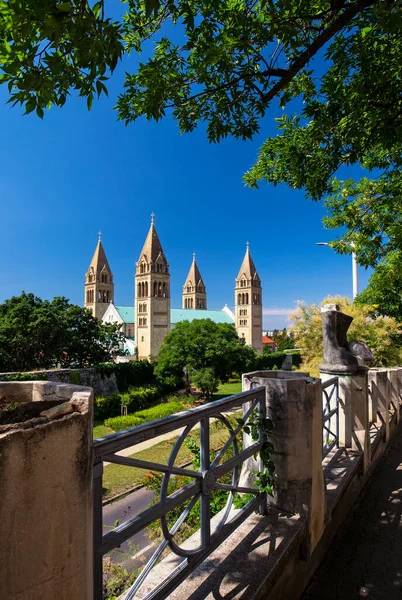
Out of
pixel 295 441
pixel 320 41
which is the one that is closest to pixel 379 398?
pixel 295 441

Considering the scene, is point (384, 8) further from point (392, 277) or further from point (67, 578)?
point (392, 277)

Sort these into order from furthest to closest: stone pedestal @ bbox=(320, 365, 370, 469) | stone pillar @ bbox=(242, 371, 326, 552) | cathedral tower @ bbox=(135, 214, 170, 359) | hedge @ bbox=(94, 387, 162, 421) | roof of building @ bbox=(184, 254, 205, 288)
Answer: roof of building @ bbox=(184, 254, 205, 288) < cathedral tower @ bbox=(135, 214, 170, 359) < hedge @ bbox=(94, 387, 162, 421) < stone pedestal @ bbox=(320, 365, 370, 469) < stone pillar @ bbox=(242, 371, 326, 552)

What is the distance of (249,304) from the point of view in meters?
82.7

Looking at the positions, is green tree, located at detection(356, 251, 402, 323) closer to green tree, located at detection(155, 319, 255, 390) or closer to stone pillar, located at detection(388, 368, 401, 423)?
stone pillar, located at detection(388, 368, 401, 423)

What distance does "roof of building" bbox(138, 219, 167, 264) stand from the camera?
6625 cm

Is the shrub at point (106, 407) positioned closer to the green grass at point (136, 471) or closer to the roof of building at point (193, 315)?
the green grass at point (136, 471)

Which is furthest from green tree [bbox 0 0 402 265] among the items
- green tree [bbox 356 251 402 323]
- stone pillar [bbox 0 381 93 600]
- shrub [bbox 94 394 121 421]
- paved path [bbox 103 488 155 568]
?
shrub [bbox 94 394 121 421]

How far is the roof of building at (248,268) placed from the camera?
83875 mm

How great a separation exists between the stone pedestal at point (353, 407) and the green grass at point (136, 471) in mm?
5558

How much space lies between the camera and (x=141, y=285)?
66.2 meters

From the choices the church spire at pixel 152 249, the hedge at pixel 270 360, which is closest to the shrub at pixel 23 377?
the hedge at pixel 270 360

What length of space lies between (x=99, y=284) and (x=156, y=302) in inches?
778

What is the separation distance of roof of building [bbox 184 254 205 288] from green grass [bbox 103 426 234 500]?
7135 centimetres

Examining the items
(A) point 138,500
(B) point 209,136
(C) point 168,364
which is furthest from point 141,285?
(B) point 209,136
